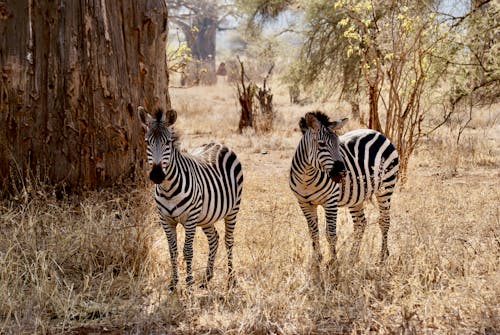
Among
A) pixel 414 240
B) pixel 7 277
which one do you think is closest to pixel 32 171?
pixel 7 277

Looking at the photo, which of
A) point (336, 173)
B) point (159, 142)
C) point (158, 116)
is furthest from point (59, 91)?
point (336, 173)

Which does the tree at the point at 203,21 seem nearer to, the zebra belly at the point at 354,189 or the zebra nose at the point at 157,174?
the zebra belly at the point at 354,189

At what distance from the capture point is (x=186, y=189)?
4867 mm

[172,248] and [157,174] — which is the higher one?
[157,174]

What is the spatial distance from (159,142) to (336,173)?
58.3 inches

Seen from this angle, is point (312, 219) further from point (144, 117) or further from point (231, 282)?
point (144, 117)

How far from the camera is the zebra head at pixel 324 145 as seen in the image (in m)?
5.18

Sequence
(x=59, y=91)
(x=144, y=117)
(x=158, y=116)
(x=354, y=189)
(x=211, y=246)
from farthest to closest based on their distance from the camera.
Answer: (x=59, y=91) → (x=354, y=189) → (x=211, y=246) → (x=144, y=117) → (x=158, y=116)

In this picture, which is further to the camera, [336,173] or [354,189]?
[354,189]

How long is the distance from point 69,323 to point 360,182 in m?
3.02

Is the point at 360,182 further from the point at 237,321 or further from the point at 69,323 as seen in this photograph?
the point at 69,323

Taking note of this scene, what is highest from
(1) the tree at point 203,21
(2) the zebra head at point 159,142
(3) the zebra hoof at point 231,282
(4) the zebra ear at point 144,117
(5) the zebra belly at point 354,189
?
(1) the tree at point 203,21

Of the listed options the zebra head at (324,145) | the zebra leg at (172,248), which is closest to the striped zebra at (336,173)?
the zebra head at (324,145)

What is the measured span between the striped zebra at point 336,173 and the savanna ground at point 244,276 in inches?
9.4
